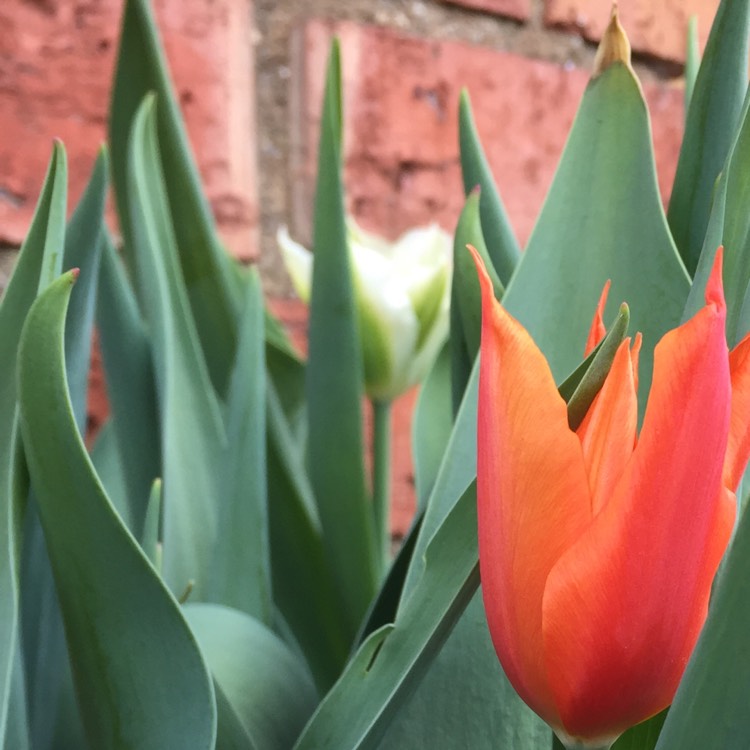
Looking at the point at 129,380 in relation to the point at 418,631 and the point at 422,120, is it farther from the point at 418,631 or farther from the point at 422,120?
the point at 422,120

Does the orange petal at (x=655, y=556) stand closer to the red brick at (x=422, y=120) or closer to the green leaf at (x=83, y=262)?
the green leaf at (x=83, y=262)

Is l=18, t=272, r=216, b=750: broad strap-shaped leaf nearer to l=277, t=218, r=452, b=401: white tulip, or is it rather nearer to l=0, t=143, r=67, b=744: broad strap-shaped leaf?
l=0, t=143, r=67, b=744: broad strap-shaped leaf

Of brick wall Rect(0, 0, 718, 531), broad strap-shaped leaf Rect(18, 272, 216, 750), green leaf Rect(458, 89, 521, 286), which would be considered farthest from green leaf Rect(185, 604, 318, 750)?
brick wall Rect(0, 0, 718, 531)

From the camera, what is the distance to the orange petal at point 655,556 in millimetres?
116

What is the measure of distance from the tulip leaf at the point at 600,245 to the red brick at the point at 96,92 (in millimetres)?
325

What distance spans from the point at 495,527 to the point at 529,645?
17 millimetres

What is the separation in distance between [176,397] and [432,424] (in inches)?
3.9

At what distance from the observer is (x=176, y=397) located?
267 millimetres

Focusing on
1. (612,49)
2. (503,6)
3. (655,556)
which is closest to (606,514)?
(655,556)

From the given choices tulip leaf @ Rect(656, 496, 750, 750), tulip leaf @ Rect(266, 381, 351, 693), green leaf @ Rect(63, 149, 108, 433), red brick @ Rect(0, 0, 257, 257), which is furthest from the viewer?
red brick @ Rect(0, 0, 257, 257)

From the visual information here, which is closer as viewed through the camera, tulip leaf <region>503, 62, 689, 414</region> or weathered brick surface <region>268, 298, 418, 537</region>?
tulip leaf <region>503, 62, 689, 414</region>

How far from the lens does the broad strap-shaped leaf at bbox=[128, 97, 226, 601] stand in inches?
10.3

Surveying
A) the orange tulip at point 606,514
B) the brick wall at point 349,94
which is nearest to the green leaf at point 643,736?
the orange tulip at point 606,514

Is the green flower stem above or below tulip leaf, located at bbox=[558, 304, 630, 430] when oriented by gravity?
below
